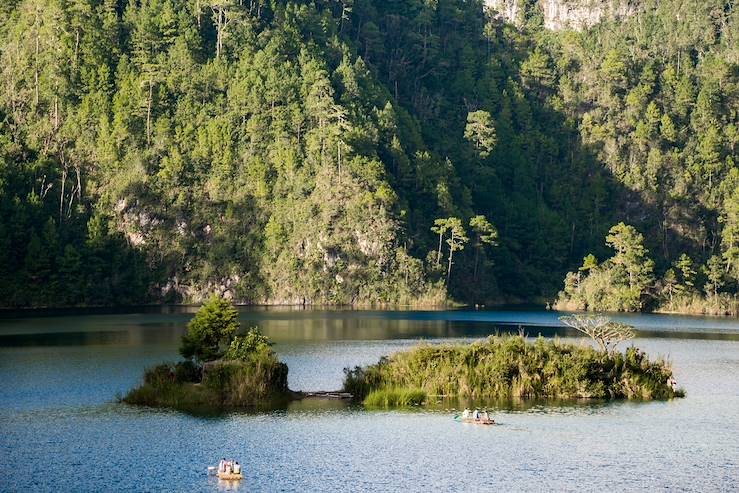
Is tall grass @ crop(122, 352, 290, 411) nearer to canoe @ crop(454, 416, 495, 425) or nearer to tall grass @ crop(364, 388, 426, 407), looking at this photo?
tall grass @ crop(364, 388, 426, 407)

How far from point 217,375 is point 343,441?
11.7 metres

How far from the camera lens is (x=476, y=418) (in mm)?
60094

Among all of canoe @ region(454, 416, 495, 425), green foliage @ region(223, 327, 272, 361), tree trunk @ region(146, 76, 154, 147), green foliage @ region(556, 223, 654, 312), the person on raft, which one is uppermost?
tree trunk @ region(146, 76, 154, 147)

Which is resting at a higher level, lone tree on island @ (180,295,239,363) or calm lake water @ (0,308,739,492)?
lone tree on island @ (180,295,239,363)

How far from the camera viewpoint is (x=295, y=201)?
589 feet

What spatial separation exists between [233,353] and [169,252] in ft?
376

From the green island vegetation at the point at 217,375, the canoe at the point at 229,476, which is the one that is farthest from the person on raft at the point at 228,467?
the green island vegetation at the point at 217,375

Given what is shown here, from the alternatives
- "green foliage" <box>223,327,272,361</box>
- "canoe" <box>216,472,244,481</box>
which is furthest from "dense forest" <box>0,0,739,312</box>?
"canoe" <box>216,472,244,481</box>

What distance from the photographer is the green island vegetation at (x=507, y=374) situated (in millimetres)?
67812

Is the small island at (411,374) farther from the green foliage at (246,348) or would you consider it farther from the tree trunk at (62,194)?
the tree trunk at (62,194)

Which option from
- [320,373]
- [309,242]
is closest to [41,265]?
[309,242]

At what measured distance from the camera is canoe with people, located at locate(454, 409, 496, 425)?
60.0 metres

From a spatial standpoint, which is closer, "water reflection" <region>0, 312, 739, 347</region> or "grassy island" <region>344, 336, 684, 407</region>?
"grassy island" <region>344, 336, 684, 407</region>

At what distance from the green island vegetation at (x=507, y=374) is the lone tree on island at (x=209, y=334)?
296 inches
